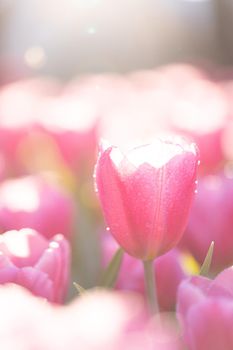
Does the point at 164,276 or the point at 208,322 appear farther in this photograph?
the point at 164,276

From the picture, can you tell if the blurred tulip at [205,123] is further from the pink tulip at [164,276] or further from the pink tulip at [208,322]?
the pink tulip at [208,322]

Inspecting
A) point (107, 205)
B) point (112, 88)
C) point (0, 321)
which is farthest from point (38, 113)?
point (0, 321)

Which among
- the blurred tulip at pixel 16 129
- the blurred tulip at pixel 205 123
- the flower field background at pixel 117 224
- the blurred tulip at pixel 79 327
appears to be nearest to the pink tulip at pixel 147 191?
the flower field background at pixel 117 224

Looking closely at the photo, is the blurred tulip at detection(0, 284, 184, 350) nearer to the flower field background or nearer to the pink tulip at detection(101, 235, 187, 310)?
the flower field background

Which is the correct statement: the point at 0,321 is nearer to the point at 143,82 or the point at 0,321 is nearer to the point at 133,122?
the point at 133,122

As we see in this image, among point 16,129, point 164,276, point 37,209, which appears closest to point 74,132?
point 16,129

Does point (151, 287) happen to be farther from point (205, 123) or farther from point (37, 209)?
point (205, 123)
